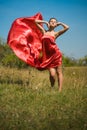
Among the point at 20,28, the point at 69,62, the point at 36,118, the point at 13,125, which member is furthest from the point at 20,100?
the point at 69,62

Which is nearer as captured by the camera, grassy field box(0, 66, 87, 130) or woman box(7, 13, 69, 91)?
grassy field box(0, 66, 87, 130)

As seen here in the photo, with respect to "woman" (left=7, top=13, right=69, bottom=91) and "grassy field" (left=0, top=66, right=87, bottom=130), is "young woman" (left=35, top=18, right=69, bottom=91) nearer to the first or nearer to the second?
"woman" (left=7, top=13, right=69, bottom=91)

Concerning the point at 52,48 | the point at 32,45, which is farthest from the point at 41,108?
the point at 32,45

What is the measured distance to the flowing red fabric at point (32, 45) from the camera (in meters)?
10.2

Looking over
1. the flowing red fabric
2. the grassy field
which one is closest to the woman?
the flowing red fabric

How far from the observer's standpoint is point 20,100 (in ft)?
27.6

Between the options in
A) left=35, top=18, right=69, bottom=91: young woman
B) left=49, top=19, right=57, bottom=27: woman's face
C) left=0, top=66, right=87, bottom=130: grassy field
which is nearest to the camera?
left=0, top=66, right=87, bottom=130: grassy field

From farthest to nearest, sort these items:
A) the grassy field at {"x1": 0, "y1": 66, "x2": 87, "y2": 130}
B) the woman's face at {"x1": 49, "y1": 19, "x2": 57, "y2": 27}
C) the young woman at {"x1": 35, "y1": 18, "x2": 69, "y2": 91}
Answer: the woman's face at {"x1": 49, "y1": 19, "x2": 57, "y2": 27} → the young woman at {"x1": 35, "y1": 18, "x2": 69, "y2": 91} → the grassy field at {"x1": 0, "y1": 66, "x2": 87, "y2": 130}

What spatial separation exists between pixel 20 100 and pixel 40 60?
247cm

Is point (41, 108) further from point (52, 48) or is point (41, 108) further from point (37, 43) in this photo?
point (37, 43)

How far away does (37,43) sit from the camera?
11695mm

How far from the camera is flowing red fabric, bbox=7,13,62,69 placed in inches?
400

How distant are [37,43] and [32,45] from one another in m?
0.19

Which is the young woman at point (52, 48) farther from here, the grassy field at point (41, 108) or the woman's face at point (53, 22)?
the grassy field at point (41, 108)
